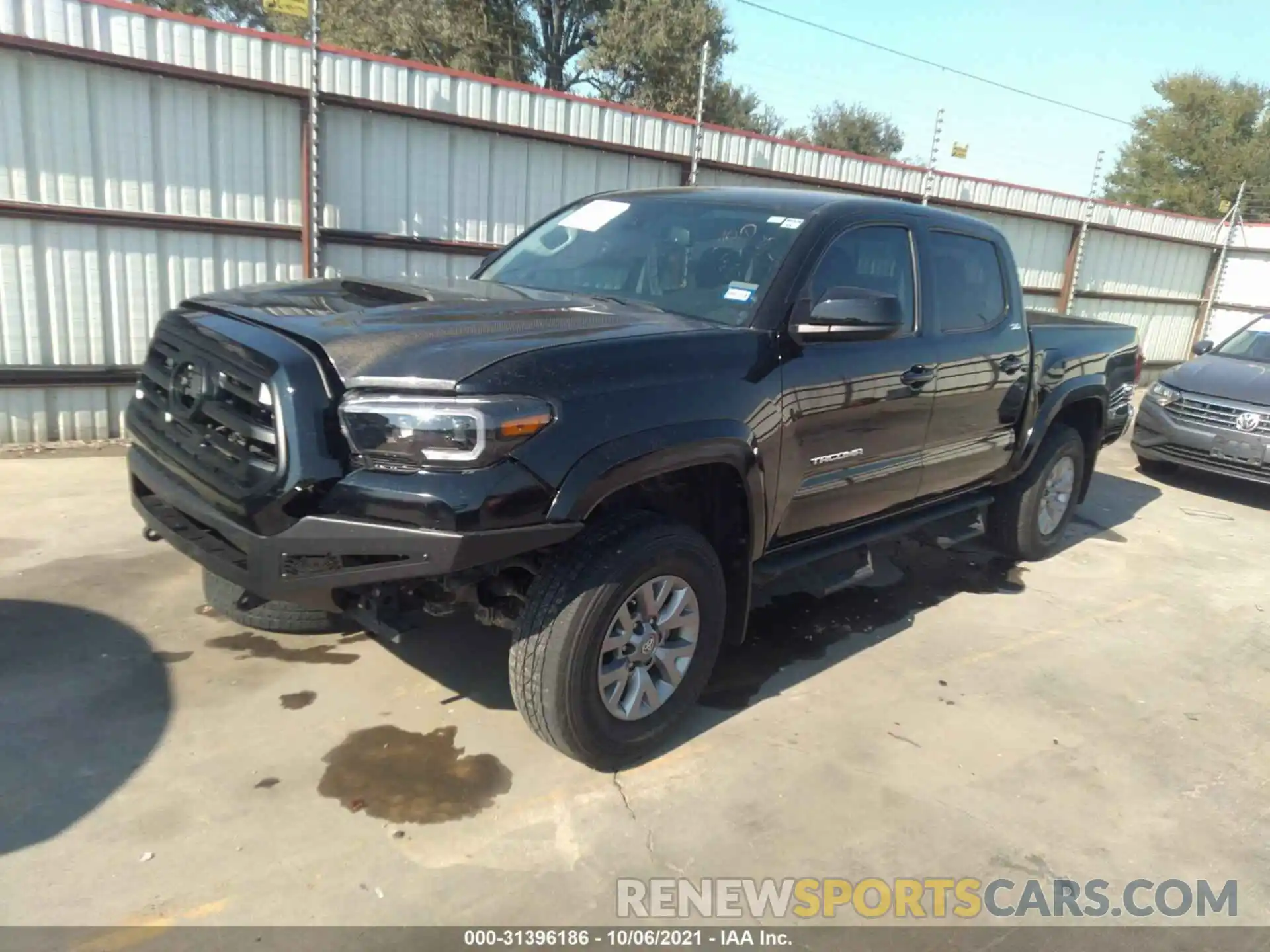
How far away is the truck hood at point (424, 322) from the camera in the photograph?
2.67 metres

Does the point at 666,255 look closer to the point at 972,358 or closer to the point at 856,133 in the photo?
the point at 972,358

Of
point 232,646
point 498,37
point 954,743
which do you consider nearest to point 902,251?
point 954,743

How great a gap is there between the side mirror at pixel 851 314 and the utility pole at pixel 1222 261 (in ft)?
50.0

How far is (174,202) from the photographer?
675 centimetres

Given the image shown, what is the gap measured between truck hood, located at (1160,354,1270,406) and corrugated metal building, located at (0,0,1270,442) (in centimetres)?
517

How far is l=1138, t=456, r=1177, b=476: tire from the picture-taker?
8992 millimetres

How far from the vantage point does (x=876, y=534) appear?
431 cm

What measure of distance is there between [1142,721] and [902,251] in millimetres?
2314

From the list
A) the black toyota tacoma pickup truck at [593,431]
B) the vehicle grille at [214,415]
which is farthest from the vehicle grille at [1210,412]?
the vehicle grille at [214,415]

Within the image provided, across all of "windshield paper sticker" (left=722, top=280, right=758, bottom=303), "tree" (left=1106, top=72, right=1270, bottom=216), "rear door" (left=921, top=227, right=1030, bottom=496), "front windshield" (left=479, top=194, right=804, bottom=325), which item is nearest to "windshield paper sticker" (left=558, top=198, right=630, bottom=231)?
"front windshield" (left=479, top=194, right=804, bottom=325)

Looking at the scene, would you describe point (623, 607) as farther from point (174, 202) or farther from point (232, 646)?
point (174, 202)

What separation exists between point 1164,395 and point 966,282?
192 inches

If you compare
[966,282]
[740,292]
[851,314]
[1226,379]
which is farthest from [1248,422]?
[740,292]

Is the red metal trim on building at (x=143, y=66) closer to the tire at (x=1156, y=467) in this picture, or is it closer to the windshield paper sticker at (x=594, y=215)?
the windshield paper sticker at (x=594, y=215)
